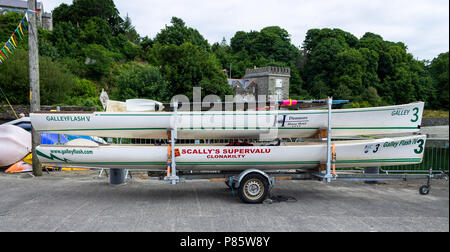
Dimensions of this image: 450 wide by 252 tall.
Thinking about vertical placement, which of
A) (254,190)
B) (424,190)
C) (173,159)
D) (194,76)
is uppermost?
(194,76)

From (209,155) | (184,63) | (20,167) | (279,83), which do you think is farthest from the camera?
(279,83)

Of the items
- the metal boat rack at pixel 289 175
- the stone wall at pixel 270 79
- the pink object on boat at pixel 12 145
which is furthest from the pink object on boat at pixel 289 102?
the stone wall at pixel 270 79

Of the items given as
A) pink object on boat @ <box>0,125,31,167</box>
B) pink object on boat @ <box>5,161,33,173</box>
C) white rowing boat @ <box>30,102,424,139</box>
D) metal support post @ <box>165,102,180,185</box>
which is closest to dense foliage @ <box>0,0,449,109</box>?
pink object on boat @ <box>0,125,31,167</box>

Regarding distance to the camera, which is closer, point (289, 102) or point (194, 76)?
point (289, 102)

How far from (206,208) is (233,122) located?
206cm

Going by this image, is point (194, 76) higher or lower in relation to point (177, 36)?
lower

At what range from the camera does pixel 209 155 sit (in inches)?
280

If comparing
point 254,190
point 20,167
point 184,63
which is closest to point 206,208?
point 254,190

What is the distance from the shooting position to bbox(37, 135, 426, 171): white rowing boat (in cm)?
710

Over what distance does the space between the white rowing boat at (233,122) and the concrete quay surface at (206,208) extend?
5.34 feet

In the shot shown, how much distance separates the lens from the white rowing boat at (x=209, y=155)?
710cm

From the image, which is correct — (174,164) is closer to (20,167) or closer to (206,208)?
(206,208)

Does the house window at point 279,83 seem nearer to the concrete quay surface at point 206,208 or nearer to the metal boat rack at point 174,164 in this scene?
the concrete quay surface at point 206,208
